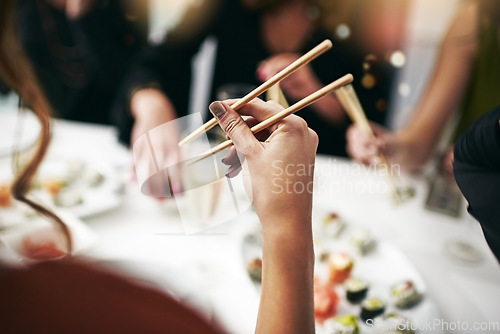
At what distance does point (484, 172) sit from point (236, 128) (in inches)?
11.7

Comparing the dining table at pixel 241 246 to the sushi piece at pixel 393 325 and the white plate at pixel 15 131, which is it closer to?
the sushi piece at pixel 393 325

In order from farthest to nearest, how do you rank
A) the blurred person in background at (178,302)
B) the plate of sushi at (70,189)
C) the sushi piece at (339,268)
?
the plate of sushi at (70,189) → the sushi piece at (339,268) → the blurred person in background at (178,302)

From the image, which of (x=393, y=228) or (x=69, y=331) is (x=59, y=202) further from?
(x=393, y=228)

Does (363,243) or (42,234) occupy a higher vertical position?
(42,234)

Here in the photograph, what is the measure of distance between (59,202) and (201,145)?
1.86 ft

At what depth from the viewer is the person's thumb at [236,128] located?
14.4 inches

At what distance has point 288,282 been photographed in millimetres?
358

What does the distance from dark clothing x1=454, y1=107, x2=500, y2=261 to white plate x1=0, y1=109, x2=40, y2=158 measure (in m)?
1.13

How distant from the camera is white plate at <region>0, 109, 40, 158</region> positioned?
1.02 meters

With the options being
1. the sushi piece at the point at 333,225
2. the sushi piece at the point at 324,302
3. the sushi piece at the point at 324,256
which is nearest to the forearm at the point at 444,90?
the sushi piece at the point at 333,225

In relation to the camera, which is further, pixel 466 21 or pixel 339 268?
pixel 466 21

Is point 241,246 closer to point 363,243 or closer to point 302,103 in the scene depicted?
point 363,243

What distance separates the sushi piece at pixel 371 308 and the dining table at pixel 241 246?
0.27ft

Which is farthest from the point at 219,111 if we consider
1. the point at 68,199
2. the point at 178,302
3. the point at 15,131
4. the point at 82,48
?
the point at 82,48
